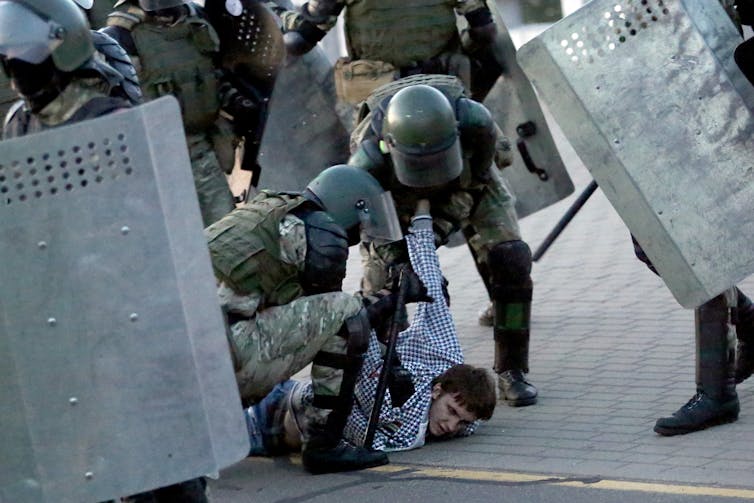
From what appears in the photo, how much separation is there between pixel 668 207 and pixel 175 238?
74.2 inches

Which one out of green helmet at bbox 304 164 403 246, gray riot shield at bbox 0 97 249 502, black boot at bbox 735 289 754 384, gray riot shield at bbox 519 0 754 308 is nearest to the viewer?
gray riot shield at bbox 0 97 249 502

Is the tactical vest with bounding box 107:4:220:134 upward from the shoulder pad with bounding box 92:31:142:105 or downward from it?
downward

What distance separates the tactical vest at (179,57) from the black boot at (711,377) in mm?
2786

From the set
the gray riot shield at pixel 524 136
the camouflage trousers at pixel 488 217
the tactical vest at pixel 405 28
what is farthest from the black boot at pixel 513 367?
the tactical vest at pixel 405 28

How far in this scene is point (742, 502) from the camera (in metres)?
4.54

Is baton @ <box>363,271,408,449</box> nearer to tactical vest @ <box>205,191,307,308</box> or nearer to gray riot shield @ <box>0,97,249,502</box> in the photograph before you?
tactical vest @ <box>205,191,307,308</box>

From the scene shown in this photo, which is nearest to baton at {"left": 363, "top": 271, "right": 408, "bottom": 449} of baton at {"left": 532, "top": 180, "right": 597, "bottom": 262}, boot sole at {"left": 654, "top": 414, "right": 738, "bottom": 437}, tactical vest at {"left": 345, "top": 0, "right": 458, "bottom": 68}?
boot sole at {"left": 654, "top": 414, "right": 738, "bottom": 437}

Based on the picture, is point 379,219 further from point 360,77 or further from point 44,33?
point 360,77

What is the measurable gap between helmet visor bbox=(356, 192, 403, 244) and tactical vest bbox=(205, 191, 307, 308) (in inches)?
8.4

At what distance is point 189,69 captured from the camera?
7094 millimetres

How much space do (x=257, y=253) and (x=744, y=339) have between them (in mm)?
2047

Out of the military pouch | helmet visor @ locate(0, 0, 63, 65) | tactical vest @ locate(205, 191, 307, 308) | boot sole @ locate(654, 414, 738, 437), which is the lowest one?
boot sole @ locate(654, 414, 738, 437)

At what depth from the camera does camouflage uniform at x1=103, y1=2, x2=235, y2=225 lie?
22.9ft

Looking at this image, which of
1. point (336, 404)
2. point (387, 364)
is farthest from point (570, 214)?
point (336, 404)
